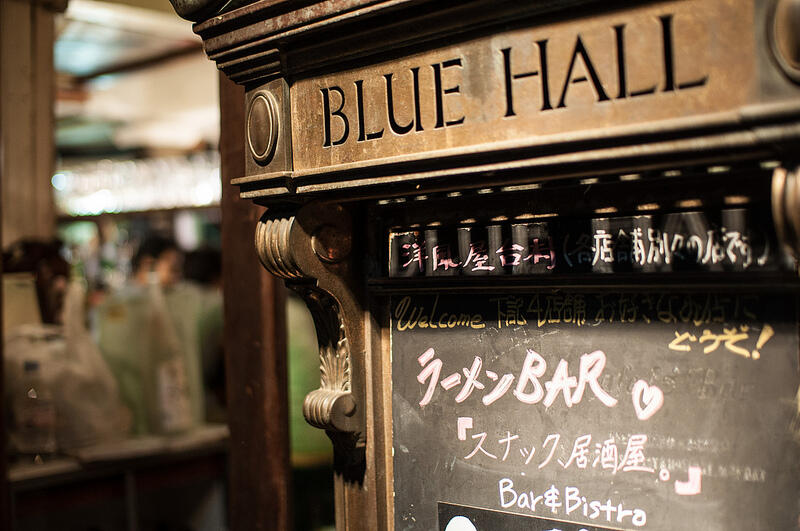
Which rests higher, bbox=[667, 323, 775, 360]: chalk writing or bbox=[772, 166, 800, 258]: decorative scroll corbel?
bbox=[772, 166, 800, 258]: decorative scroll corbel

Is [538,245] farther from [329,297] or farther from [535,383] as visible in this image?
[329,297]

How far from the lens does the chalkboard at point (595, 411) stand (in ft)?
3.05

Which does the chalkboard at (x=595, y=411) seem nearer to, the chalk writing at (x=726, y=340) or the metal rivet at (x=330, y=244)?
the chalk writing at (x=726, y=340)

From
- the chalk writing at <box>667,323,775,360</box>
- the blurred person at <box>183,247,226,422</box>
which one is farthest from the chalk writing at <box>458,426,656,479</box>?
the blurred person at <box>183,247,226,422</box>

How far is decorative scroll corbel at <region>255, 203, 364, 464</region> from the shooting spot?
1.19 metres

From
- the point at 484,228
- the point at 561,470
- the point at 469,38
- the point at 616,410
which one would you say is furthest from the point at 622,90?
the point at 561,470

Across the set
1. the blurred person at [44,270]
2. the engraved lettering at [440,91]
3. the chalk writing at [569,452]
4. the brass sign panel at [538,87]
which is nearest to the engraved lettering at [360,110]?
the brass sign panel at [538,87]

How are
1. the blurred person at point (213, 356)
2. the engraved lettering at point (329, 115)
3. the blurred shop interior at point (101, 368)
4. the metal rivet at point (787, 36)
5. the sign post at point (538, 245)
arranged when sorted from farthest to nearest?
the blurred person at point (213, 356) < the blurred shop interior at point (101, 368) < the engraved lettering at point (329, 115) < the sign post at point (538, 245) < the metal rivet at point (787, 36)

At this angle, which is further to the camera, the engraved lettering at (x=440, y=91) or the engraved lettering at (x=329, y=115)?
the engraved lettering at (x=329, y=115)

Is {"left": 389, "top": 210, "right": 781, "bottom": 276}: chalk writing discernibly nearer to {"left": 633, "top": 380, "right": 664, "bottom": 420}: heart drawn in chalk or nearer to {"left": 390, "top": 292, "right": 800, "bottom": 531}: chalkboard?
{"left": 390, "top": 292, "right": 800, "bottom": 531}: chalkboard

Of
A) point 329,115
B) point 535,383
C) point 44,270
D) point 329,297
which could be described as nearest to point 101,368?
point 44,270

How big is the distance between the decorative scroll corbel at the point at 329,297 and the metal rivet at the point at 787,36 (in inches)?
27.3

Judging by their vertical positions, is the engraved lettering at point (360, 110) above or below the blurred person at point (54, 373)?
above

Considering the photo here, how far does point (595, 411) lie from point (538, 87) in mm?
451
